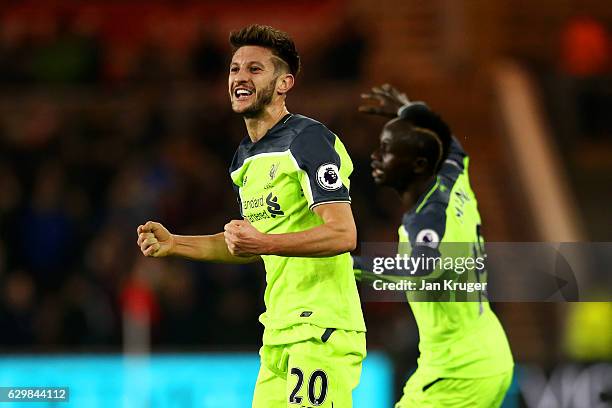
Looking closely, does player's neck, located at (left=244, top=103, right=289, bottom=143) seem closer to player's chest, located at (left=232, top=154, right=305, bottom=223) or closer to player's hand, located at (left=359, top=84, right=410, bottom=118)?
player's chest, located at (left=232, top=154, right=305, bottom=223)

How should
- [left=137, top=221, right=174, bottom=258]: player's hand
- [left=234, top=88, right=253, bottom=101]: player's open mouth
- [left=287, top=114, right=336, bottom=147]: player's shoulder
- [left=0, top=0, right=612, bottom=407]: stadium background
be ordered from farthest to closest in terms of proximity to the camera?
[left=0, top=0, right=612, bottom=407]: stadium background
[left=137, top=221, right=174, bottom=258]: player's hand
[left=234, top=88, right=253, bottom=101]: player's open mouth
[left=287, top=114, right=336, bottom=147]: player's shoulder

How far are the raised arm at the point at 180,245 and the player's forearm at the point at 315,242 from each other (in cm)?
44

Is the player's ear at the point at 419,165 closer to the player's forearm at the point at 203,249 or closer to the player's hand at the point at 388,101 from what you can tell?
the player's hand at the point at 388,101

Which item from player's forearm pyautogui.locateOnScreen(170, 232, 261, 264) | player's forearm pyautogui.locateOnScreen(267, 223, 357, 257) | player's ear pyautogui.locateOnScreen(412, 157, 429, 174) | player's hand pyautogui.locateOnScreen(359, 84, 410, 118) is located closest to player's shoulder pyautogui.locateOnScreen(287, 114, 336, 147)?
player's forearm pyautogui.locateOnScreen(267, 223, 357, 257)

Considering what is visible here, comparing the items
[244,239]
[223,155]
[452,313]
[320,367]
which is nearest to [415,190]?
[452,313]

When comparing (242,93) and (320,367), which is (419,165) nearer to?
(242,93)

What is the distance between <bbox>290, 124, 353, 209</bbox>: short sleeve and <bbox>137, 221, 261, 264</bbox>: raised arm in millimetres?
458

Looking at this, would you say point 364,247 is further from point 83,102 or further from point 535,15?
point 535,15

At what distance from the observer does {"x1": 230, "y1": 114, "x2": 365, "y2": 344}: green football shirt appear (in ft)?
17.2

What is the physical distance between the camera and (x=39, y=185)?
12008 mm

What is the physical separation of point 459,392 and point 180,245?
5.03 feet

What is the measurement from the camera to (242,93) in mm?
5402

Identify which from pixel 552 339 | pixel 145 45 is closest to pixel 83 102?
pixel 145 45

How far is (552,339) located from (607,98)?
9.23 feet
